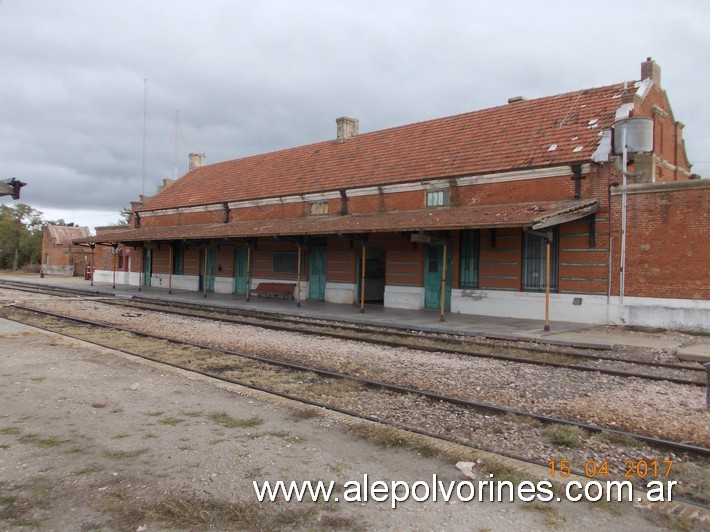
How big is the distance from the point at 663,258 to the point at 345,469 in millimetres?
12628

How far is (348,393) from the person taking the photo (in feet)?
23.0

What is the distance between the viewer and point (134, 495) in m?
3.78

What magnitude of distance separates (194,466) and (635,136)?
569 inches

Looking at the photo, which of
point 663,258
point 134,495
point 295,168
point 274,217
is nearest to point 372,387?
point 134,495

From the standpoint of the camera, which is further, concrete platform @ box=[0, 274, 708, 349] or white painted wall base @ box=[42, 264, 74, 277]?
white painted wall base @ box=[42, 264, 74, 277]

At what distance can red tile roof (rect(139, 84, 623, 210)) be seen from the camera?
659 inches

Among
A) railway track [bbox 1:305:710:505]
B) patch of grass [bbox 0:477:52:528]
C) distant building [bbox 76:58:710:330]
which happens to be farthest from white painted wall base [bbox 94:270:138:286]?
patch of grass [bbox 0:477:52:528]

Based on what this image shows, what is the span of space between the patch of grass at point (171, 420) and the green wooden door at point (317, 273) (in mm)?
16737

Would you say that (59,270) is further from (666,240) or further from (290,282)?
(666,240)

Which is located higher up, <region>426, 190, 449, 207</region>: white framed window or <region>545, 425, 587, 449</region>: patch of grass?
<region>426, 190, 449, 207</region>: white framed window

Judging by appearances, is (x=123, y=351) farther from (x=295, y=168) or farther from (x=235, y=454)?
(x=295, y=168)

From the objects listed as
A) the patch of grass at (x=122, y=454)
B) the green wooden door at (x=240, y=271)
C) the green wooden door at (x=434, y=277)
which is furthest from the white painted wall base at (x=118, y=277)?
the patch of grass at (x=122, y=454)

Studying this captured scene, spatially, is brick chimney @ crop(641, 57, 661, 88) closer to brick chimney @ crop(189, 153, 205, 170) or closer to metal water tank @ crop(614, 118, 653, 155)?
metal water tank @ crop(614, 118, 653, 155)

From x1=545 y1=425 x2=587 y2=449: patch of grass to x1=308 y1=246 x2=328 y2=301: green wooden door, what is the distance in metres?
17.2
